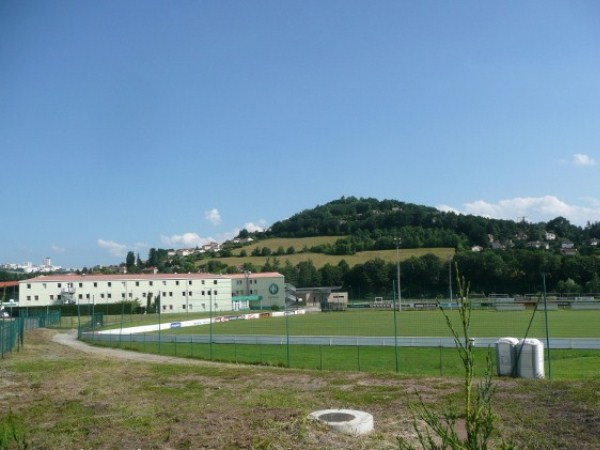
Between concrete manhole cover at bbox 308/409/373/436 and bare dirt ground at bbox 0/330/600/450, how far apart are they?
0.17 meters

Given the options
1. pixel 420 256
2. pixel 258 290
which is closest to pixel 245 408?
pixel 258 290

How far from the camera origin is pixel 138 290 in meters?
88.8

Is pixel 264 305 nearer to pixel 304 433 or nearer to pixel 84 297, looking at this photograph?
pixel 84 297

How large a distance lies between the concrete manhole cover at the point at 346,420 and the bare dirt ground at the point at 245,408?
165 millimetres

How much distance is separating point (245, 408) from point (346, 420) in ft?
8.19

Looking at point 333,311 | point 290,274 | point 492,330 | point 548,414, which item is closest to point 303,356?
point 548,414

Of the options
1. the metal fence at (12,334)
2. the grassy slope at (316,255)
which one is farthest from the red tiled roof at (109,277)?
the grassy slope at (316,255)

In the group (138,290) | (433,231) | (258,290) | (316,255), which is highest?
(433,231)

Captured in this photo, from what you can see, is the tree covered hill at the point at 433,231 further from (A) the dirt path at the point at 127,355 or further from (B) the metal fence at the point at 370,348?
(A) the dirt path at the point at 127,355

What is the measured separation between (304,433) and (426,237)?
153 metres

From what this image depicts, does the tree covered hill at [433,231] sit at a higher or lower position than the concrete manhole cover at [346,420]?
higher

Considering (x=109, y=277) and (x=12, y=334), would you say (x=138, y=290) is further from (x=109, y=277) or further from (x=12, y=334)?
(x=12, y=334)

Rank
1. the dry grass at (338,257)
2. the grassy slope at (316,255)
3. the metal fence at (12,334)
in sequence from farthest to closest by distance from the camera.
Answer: the grassy slope at (316,255), the dry grass at (338,257), the metal fence at (12,334)

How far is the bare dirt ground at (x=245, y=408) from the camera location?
8820 millimetres
